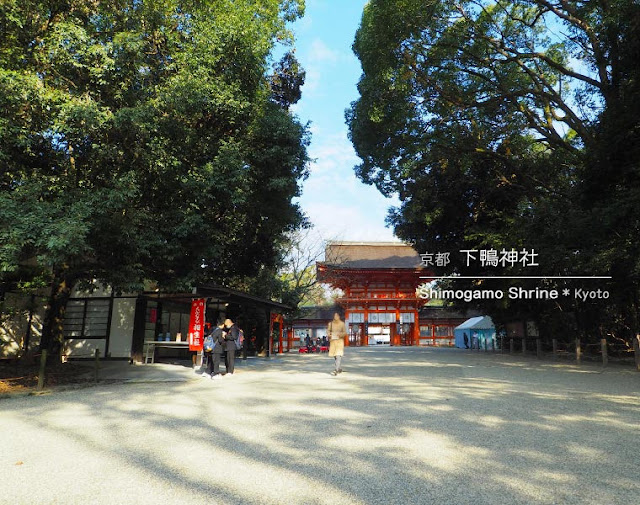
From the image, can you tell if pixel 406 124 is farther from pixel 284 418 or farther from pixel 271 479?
pixel 271 479

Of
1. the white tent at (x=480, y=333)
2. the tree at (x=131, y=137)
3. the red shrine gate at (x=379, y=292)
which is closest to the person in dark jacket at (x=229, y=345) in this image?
the tree at (x=131, y=137)

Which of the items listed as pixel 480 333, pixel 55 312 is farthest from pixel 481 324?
pixel 55 312

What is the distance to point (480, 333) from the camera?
29438 millimetres

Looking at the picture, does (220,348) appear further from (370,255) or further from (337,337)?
(370,255)

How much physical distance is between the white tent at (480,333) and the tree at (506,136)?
11.2 m

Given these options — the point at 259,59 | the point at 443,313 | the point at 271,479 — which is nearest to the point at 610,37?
the point at 259,59

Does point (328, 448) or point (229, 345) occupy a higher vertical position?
point (229, 345)

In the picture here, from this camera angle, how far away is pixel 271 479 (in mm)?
3381

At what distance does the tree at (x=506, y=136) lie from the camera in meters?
9.43

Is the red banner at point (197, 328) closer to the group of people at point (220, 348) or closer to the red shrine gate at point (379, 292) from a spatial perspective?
the group of people at point (220, 348)

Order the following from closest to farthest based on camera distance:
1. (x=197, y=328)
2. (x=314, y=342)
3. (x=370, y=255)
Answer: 1. (x=197, y=328)
2. (x=314, y=342)
3. (x=370, y=255)

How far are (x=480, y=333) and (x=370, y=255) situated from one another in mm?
9592

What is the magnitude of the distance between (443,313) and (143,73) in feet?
103

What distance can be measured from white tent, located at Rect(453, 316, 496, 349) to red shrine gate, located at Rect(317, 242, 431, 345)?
148 inches
